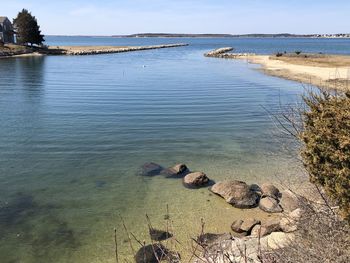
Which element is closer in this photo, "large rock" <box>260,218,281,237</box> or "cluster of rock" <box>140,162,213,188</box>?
"large rock" <box>260,218,281,237</box>

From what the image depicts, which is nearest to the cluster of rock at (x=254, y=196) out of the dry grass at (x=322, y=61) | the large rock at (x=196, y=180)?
the large rock at (x=196, y=180)

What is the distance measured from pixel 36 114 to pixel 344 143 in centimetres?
2533

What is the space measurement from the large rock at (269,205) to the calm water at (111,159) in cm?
103

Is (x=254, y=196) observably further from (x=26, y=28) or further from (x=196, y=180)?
(x=26, y=28)

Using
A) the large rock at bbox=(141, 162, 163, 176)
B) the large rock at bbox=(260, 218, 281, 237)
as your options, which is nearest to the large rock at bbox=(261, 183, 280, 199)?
the large rock at bbox=(260, 218, 281, 237)

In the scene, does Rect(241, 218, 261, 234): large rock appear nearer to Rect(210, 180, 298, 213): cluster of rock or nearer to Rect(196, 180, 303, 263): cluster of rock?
Rect(196, 180, 303, 263): cluster of rock

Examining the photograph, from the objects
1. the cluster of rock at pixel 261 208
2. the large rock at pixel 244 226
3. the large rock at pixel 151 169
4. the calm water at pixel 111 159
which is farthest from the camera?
the large rock at pixel 151 169

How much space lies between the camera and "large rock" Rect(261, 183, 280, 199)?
14716mm

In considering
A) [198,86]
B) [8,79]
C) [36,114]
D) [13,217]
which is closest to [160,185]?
[13,217]

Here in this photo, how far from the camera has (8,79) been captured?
48906mm

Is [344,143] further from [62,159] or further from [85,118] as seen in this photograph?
[85,118]

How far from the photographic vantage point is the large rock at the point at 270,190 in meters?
14.7

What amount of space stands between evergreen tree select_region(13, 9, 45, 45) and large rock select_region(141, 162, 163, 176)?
96.2 meters

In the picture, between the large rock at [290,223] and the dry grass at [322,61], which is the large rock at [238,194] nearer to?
the large rock at [290,223]
